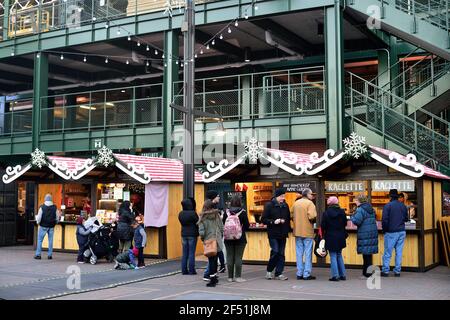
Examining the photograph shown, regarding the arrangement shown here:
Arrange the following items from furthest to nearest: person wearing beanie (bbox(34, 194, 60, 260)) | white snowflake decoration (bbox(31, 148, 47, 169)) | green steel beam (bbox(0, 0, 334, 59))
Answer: green steel beam (bbox(0, 0, 334, 59)), white snowflake decoration (bbox(31, 148, 47, 169)), person wearing beanie (bbox(34, 194, 60, 260))

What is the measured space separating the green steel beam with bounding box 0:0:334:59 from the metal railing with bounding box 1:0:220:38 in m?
0.30

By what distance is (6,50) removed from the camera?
2662cm

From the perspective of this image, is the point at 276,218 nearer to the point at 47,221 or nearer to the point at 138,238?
the point at 138,238

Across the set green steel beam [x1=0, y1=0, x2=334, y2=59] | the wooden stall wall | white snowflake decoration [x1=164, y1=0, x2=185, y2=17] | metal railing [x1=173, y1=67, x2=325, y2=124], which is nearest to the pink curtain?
the wooden stall wall

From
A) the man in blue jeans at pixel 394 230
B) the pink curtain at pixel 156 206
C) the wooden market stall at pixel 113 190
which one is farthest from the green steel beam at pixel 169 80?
the man in blue jeans at pixel 394 230

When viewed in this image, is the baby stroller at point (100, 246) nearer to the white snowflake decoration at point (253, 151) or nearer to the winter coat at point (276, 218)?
A: the white snowflake decoration at point (253, 151)

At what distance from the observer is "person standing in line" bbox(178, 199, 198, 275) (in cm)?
1265

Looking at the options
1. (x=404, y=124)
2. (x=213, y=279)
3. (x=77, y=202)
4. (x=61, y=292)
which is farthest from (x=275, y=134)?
(x=61, y=292)

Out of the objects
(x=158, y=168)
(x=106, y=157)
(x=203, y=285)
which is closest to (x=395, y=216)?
(x=203, y=285)

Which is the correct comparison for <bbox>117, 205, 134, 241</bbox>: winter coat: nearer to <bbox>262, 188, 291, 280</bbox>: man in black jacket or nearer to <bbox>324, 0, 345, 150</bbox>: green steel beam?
<bbox>262, 188, 291, 280</bbox>: man in black jacket

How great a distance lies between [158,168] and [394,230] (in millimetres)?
7400

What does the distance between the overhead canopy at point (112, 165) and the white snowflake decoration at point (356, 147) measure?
5332mm

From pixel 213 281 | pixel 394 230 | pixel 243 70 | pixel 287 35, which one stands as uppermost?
pixel 287 35

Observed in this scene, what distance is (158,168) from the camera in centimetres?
1722
